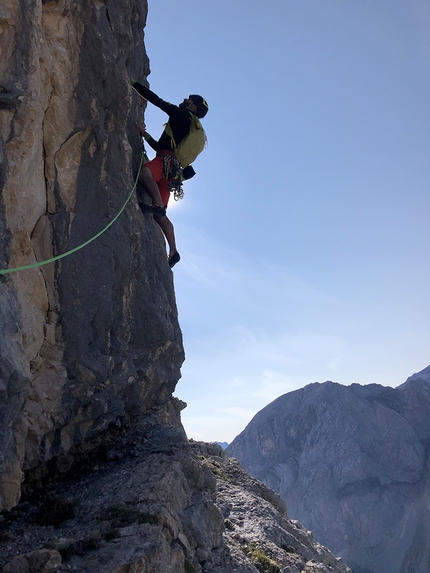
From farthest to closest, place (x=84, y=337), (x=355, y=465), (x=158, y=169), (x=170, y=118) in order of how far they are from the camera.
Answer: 1. (x=355, y=465)
2. (x=170, y=118)
3. (x=158, y=169)
4. (x=84, y=337)

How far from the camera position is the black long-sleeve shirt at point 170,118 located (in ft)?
35.9

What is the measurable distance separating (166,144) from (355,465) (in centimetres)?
8159

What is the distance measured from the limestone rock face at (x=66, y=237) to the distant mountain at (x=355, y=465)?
7647cm

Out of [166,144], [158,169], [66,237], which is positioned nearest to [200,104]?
[166,144]

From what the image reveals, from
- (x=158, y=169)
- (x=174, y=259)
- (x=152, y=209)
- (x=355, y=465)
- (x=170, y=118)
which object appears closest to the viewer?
(x=152, y=209)

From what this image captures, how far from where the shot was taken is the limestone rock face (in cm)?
684

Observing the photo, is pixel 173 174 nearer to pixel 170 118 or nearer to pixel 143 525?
pixel 170 118

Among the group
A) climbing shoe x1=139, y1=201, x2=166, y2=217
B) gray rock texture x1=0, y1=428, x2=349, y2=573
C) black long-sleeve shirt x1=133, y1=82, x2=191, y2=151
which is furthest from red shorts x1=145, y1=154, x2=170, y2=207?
gray rock texture x1=0, y1=428, x2=349, y2=573

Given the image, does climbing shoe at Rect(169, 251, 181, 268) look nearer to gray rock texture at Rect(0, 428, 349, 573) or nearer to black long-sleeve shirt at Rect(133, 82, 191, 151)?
black long-sleeve shirt at Rect(133, 82, 191, 151)

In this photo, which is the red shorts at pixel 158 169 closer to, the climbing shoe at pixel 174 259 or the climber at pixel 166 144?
the climber at pixel 166 144

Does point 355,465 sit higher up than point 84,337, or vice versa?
point 355,465

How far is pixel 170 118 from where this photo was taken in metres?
11.3

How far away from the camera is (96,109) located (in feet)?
29.3

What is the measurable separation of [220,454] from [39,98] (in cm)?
1249
